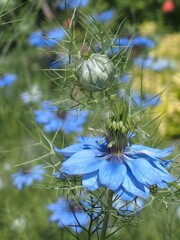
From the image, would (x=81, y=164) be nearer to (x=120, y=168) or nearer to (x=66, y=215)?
(x=120, y=168)

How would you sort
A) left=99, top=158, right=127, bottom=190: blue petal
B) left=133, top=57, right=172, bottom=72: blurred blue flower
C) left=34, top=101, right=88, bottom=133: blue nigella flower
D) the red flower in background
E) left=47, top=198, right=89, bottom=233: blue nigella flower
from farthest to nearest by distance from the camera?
the red flower in background < left=133, top=57, right=172, bottom=72: blurred blue flower < left=34, top=101, right=88, bottom=133: blue nigella flower < left=47, top=198, right=89, bottom=233: blue nigella flower < left=99, top=158, right=127, bottom=190: blue petal

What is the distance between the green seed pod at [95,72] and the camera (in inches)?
43.1

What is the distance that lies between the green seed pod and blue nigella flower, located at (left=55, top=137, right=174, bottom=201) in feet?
0.34

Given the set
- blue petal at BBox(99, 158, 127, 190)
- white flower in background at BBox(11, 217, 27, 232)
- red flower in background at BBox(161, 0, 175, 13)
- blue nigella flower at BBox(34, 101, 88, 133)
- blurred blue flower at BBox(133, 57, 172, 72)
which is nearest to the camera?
blue petal at BBox(99, 158, 127, 190)

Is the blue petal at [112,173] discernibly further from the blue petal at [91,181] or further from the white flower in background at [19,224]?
the white flower in background at [19,224]

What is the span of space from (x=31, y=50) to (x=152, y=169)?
4.06 metres

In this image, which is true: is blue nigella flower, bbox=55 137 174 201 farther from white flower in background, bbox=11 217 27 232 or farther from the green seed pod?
white flower in background, bbox=11 217 27 232

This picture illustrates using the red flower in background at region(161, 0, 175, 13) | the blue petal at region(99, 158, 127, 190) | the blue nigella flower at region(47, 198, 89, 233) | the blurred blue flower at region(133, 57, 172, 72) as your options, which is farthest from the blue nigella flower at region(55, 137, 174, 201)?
the red flower in background at region(161, 0, 175, 13)

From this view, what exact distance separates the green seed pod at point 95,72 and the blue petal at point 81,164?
0.13m

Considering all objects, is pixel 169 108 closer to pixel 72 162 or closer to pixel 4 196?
pixel 4 196

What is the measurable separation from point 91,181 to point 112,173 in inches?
1.6

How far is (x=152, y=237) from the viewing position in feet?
8.09

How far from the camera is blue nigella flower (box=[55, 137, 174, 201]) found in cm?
104

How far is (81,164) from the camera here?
107cm
